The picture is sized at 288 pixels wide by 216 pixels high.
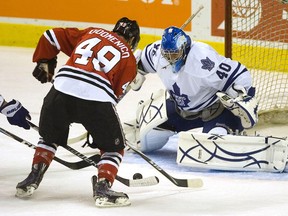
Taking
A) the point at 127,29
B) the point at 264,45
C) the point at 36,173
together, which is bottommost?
the point at 36,173

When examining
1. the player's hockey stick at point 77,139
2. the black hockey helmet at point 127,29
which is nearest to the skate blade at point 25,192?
the black hockey helmet at point 127,29

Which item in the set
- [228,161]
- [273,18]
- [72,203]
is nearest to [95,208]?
[72,203]

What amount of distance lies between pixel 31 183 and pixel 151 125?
111 cm

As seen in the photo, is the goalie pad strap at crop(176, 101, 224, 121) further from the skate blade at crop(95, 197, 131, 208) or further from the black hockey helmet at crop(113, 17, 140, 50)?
the skate blade at crop(95, 197, 131, 208)

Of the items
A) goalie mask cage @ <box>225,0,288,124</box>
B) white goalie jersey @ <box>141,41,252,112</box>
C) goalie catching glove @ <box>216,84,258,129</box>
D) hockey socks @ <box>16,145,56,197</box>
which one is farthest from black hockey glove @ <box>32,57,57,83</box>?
goalie mask cage @ <box>225,0,288,124</box>

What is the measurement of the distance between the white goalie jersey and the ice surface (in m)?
0.35

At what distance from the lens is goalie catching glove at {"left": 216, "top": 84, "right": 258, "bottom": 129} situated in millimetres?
4691

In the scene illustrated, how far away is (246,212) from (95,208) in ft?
1.97

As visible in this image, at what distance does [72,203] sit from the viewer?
3982mm

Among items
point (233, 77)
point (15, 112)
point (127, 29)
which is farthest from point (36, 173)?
point (233, 77)

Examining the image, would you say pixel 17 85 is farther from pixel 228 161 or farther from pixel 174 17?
pixel 228 161

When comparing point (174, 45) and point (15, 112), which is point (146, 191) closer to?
point (15, 112)

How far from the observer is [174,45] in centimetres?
466

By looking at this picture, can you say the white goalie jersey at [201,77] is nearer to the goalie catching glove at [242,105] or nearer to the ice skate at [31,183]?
the goalie catching glove at [242,105]
